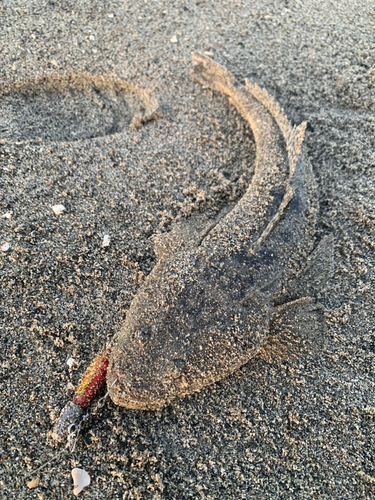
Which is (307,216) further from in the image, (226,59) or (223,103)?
(226,59)

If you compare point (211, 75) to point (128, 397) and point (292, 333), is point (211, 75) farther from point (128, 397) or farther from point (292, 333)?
point (128, 397)

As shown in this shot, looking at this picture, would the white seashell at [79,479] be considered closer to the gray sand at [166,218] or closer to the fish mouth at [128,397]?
the gray sand at [166,218]

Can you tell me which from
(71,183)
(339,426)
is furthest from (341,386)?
(71,183)

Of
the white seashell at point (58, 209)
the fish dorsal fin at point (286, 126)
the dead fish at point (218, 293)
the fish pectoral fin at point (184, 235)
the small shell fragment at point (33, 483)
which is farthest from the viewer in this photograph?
the fish dorsal fin at point (286, 126)

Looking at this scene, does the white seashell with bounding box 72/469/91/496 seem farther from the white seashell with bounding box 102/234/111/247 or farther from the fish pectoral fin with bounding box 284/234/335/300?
the fish pectoral fin with bounding box 284/234/335/300

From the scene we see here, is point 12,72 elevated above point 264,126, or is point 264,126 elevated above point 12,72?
point 12,72

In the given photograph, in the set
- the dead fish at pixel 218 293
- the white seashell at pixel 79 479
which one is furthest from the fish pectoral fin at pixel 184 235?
the white seashell at pixel 79 479
